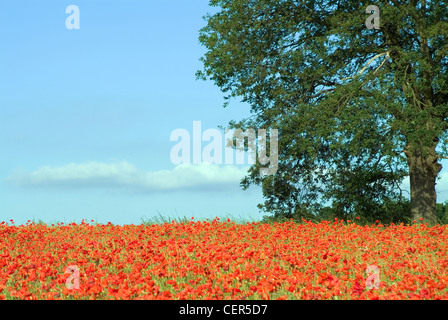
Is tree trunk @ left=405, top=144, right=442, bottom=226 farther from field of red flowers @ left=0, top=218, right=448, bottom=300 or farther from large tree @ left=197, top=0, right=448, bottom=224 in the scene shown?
field of red flowers @ left=0, top=218, right=448, bottom=300

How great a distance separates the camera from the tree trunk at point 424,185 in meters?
17.1

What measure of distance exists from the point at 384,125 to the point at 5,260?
10950 mm

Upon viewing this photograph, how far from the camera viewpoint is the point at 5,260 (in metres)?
9.34

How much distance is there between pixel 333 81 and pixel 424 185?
487 centimetres

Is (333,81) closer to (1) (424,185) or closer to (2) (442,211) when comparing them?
(1) (424,185)

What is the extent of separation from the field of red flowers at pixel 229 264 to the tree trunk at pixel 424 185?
359 centimetres

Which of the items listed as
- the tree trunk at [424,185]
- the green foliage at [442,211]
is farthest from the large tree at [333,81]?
the green foliage at [442,211]

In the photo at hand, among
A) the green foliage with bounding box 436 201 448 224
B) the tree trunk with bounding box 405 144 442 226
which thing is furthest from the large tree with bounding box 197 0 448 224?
the green foliage with bounding box 436 201 448 224
